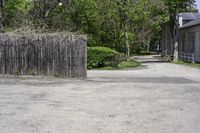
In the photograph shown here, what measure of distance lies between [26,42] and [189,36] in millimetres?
31264

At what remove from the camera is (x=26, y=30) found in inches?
885

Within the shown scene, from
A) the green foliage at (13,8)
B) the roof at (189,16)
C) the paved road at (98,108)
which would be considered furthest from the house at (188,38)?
the paved road at (98,108)

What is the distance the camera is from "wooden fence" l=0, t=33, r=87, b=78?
21.7 m

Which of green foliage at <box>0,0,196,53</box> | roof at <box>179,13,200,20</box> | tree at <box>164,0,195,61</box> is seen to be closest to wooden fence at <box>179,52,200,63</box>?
tree at <box>164,0,195,61</box>

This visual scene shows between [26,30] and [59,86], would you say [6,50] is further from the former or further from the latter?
[59,86]

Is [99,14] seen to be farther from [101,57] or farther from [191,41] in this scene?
[101,57]

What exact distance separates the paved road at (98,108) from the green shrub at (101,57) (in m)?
12.8

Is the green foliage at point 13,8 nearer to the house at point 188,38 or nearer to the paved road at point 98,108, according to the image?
the house at point 188,38

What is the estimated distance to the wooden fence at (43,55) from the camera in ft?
71.3

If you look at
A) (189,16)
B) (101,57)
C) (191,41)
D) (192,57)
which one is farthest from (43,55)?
(189,16)

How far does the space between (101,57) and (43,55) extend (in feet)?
31.8

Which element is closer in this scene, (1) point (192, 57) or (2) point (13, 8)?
(1) point (192, 57)

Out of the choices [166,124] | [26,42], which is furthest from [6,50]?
[166,124]

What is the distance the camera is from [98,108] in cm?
1162
